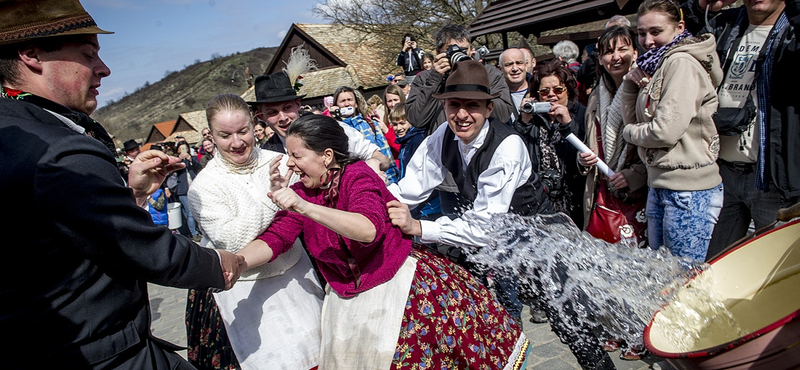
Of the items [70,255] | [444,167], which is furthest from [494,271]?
[70,255]

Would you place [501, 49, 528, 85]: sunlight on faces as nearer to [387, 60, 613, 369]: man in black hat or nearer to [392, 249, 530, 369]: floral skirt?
[387, 60, 613, 369]: man in black hat

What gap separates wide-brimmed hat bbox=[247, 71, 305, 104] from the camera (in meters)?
3.78

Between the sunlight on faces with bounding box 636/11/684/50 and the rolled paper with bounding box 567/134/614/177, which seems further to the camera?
the rolled paper with bounding box 567/134/614/177

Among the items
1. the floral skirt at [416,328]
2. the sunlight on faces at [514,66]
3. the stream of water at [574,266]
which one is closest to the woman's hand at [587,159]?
the stream of water at [574,266]

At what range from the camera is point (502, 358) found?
2344 millimetres

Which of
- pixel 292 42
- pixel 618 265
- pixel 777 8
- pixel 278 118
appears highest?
pixel 292 42

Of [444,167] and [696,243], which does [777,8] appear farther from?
[444,167]

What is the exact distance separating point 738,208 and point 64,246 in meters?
Answer: 3.60

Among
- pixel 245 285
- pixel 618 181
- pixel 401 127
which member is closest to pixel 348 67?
pixel 401 127

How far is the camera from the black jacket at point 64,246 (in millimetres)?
1420

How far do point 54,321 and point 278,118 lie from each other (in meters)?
2.53

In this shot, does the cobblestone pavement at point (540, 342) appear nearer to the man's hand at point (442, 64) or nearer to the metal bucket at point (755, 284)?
the metal bucket at point (755, 284)

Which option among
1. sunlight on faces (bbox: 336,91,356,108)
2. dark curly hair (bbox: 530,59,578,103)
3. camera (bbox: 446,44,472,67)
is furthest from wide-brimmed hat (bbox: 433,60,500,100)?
sunlight on faces (bbox: 336,91,356,108)

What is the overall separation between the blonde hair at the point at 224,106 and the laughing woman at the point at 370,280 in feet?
1.65
